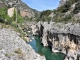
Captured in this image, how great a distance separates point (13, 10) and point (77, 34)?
102ft

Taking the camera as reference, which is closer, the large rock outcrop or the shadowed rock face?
the large rock outcrop

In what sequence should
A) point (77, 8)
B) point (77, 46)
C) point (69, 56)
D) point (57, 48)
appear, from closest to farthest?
point (69, 56)
point (77, 46)
point (57, 48)
point (77, 8)

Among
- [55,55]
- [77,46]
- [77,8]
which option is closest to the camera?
[77,46]

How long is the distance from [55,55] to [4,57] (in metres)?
32.6

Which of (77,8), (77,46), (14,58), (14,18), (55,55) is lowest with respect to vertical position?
(55,55)

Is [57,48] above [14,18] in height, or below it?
below

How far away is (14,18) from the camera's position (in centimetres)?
5806

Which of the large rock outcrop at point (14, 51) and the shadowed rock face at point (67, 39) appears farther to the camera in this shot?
the shadowed rock face at point (67, 39)

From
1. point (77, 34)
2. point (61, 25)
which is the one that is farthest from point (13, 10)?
point (77, 34)

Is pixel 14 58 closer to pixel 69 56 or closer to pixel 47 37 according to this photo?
pixel 69 56

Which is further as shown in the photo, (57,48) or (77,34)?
(57,48)

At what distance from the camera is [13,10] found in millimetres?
59031

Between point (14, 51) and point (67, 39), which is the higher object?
point (14, 51)

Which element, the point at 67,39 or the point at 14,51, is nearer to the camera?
the point at 14,51
